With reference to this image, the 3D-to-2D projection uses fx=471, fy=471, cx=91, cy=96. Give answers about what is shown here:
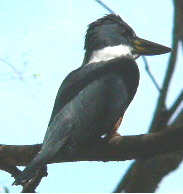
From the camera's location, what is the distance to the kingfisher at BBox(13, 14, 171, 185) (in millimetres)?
2711

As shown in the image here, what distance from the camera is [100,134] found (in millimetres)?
2922

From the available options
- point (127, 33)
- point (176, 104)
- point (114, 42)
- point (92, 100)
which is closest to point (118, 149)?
point (176, 104)

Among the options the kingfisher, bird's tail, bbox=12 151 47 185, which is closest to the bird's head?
the kingfisher

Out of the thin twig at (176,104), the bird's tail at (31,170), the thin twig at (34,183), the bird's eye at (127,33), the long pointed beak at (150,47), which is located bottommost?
the thin twig at (34,183)

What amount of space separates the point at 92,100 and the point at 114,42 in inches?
49.2

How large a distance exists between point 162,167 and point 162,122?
337 mm

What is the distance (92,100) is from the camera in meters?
2.99

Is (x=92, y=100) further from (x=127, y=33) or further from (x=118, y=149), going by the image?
(x=127, y=33)

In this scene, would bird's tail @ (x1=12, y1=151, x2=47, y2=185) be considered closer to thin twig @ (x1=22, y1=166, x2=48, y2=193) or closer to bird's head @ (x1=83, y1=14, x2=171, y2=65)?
thin twig @ (x1=22, y1=166, x2=48, y2=193)

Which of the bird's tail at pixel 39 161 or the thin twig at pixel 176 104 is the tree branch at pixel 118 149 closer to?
the bird's tail at pixel 39 161

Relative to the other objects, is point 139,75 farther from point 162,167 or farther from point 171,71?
point 162,167

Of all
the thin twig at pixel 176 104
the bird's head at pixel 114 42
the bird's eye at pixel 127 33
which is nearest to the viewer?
the thin twig at pixel 176 104

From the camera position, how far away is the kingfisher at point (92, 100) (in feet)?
8.89

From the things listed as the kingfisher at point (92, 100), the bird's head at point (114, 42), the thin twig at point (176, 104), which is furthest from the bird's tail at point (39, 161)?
the bird's head at point (114, 42)
